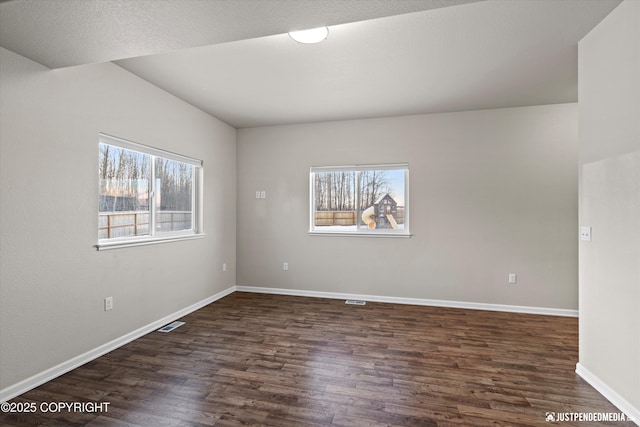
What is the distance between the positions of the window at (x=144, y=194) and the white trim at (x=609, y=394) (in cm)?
393

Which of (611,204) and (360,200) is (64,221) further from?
(611,204)

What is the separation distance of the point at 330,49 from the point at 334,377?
2.59 meters

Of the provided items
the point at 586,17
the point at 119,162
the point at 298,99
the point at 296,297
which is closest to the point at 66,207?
the point at 119,162

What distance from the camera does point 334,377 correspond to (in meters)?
2.24

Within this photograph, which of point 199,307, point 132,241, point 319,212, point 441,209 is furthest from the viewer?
point 319,212

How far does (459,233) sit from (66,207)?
4176 mm

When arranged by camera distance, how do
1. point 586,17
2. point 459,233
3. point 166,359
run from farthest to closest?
point 459,233 < point 166,359 < point 586,17

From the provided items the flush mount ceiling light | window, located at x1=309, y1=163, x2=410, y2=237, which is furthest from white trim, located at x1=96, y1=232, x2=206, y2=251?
the flush mount ceiling light

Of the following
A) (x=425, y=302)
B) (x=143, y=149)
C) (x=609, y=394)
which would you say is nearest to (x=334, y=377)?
(x=609, y=394)

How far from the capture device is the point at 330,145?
4402 mm

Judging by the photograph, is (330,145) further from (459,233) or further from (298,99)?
(459,233)

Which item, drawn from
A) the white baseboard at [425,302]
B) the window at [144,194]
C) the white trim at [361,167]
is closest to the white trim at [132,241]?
the window at [144,194]

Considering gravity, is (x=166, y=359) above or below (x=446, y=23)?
below

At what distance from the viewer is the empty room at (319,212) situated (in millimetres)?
1849
